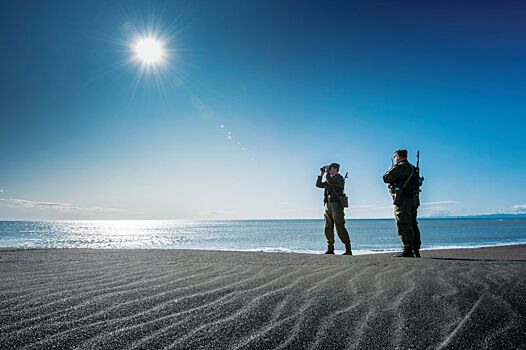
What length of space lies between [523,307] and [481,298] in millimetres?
336

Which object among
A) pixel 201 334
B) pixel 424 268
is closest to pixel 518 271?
pixel 424 268

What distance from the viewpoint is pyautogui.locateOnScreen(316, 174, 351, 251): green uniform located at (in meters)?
9.38

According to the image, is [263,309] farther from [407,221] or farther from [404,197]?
[404,197]

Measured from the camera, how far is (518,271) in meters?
4.64

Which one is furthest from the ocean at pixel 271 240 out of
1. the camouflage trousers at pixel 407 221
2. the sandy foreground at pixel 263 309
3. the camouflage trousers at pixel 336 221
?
the sandy foreground at pixel 263 309

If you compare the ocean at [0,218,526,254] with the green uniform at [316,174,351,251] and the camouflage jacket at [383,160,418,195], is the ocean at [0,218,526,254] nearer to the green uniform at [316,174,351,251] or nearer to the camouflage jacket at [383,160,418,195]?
the green uniform at [316,174,351,251]

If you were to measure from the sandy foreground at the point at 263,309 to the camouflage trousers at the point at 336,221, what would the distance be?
4.61 meters

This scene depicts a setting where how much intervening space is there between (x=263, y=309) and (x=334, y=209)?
7.10m

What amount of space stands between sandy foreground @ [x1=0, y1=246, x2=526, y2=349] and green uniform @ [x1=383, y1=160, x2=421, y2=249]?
9.88 feet

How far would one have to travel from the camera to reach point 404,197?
25.9 feet

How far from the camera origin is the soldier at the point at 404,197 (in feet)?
25.4

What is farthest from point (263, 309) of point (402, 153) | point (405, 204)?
point (402, 153)

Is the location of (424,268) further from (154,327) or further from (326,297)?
(154,327)

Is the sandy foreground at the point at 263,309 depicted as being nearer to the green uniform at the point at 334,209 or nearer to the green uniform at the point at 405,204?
the green uniform at the point at 405,204
